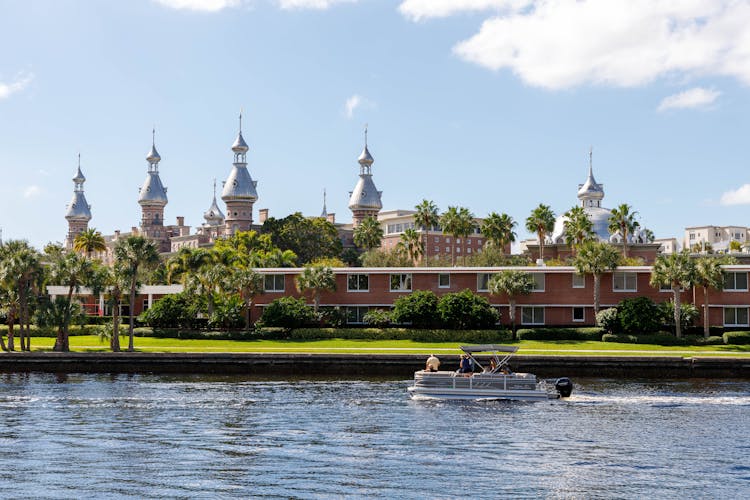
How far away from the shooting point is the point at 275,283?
289 feet

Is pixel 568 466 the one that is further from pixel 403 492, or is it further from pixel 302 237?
pixel 302 237

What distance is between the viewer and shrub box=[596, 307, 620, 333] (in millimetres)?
77875

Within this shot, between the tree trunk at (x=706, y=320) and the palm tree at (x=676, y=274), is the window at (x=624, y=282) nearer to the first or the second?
the palm tree at (x=676, y=274)

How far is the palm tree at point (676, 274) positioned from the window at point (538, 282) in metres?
9.35

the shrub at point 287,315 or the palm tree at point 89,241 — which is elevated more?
the palm tree at point 89,241

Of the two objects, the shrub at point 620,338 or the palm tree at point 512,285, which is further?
the palm tree at point 512,285

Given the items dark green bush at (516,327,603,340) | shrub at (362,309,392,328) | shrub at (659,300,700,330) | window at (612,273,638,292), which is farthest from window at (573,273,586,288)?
shrub at (362,309,392,328)

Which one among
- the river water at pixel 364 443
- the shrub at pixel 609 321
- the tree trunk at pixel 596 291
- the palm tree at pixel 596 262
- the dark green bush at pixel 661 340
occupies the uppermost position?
the palm tree at pixel 596 262

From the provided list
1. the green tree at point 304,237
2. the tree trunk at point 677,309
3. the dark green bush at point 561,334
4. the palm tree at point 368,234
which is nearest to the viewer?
the tree trunk at point 677,309

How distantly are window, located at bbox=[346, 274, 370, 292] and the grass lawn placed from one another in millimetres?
8609

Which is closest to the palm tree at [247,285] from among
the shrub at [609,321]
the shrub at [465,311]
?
the shrub at [465,311]

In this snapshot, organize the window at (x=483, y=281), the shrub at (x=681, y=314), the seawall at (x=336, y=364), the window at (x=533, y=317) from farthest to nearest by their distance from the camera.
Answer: the window at (x=483, y=281)
the window at (x=533, y=317)
the shrub at (x=681, y=314)
the seawall at (x=336, y=364)

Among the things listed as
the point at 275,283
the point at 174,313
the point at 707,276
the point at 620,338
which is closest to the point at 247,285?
the point at 275,283

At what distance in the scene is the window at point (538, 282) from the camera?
83062 mm
